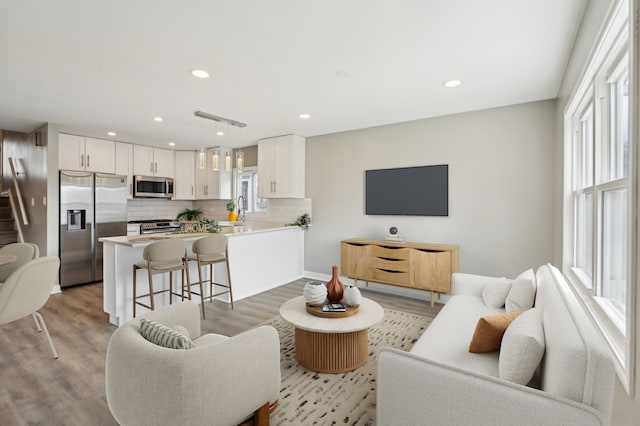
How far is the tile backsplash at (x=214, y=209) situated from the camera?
555cm

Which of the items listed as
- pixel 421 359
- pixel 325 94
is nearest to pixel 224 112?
pixel 325 94

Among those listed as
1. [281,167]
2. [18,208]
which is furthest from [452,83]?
[18,208]

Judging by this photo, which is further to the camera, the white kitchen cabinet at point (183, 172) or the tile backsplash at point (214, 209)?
the white kitchen cabinet at point (183, 172)

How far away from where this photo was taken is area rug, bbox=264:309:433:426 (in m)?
1.86

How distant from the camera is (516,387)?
1.15 metres

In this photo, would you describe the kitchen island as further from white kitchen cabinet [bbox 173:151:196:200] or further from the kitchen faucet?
white kitchen cabinet [bbox 173:151:196:200]

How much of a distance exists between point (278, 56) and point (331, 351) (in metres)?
2.32

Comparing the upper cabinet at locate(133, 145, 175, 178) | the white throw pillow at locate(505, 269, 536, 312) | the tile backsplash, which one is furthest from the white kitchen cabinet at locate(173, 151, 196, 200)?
the white throw pillow at locate(505, 269, 536, 312)

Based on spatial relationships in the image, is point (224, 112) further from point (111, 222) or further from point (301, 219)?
point (111, 222)

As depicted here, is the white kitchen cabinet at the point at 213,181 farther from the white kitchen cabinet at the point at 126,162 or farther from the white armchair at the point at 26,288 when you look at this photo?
the white armchair at the point at 26,288

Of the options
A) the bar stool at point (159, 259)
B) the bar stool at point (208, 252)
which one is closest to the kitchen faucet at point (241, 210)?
the bar stool at point (208, 252)

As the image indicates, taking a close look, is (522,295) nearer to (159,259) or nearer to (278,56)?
(278,56)

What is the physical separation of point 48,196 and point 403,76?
5102 mm

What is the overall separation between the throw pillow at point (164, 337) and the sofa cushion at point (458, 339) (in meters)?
1.24
